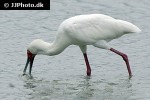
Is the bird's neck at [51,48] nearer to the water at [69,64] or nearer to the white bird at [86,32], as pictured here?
the white bird at [86,32]

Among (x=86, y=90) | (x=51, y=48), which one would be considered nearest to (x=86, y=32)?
(x=51, y=48)

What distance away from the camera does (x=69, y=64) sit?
56.5 feet

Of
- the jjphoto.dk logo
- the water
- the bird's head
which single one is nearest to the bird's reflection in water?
the water

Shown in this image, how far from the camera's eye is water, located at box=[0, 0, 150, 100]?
48.7ft

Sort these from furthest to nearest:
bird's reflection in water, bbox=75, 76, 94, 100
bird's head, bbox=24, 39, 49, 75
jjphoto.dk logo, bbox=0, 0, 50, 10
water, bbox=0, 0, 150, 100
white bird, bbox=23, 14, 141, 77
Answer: jjphoto.dk logo, bbox=0, 0, 50, 10
bird's head, bbox=24, 39, 49, 75
white bird, bbox=23, 14, 141, 77
water, bbox=0, 0, 150, 100
bird's reflection in water, bbox=75, 76, 94, 100

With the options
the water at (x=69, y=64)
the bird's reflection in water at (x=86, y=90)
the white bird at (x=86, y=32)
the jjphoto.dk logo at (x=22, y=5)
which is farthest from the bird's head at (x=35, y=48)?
the jjphoto.dk logo at (x=22, y=5)

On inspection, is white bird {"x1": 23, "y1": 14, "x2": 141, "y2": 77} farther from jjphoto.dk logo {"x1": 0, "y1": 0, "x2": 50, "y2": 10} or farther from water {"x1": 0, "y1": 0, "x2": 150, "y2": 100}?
jjphoto.dk logo {"x1": 0, "y1": 0, "x2": 50, "y2": 10}

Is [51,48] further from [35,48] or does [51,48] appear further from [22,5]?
[22,5]

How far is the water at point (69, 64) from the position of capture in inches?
584

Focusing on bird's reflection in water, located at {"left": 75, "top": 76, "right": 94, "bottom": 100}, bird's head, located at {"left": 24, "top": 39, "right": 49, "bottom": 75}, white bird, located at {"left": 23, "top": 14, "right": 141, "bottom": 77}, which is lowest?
bird's reflection in water, located at {"left": 75, "top": 76, "right": 94, "bottom": 100}

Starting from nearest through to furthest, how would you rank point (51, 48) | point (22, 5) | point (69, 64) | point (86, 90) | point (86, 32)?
point (86, 90)
point (86, 32)
point (51, 48)
point (69, 64)
point (22, 5)

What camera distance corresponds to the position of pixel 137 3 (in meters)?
23.5

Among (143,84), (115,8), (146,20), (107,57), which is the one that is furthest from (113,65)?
(115,8)

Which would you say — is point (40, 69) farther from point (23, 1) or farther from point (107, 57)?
point (23, 1)
